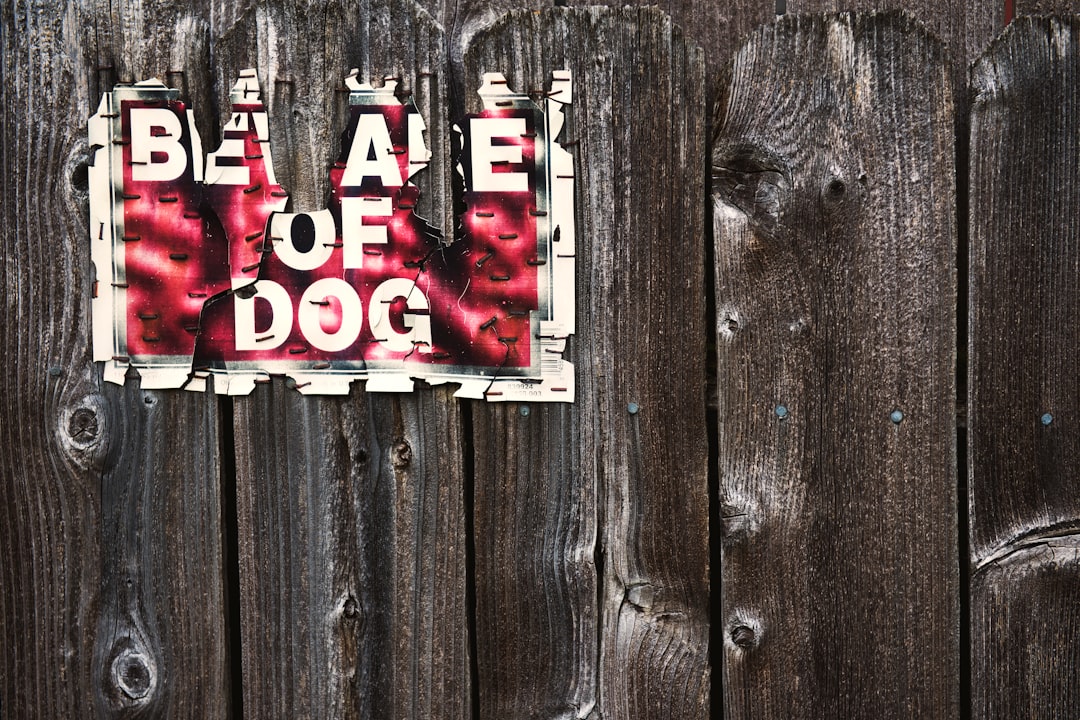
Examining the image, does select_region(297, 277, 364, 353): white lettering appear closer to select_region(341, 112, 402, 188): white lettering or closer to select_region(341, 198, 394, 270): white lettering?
select_region(341, 198, 394, 270): white lettering

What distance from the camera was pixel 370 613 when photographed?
1260mm

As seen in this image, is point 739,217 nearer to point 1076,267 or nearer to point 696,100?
point 696,100

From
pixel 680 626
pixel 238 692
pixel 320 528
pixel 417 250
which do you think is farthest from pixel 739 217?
pixel 238 692

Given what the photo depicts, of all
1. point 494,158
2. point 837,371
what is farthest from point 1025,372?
point 494,158

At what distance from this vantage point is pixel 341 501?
125cm

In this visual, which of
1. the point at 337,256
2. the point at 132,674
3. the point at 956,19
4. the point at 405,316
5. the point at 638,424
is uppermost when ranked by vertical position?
the point at 956,19

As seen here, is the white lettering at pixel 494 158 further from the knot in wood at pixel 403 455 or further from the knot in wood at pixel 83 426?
the knot in wood at pixel 83 426

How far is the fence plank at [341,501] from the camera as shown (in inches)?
47.9

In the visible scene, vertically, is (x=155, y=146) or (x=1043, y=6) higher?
(x=1043, y=6)

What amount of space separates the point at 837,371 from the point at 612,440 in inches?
15.3

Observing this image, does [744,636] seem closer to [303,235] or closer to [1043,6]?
[303,235]

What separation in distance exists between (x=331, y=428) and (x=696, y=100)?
0.81m

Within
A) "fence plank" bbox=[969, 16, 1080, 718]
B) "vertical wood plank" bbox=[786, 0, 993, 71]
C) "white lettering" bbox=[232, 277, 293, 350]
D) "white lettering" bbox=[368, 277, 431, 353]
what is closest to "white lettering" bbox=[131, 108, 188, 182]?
"white lettering" bbox=[232, 277, 293, 350]

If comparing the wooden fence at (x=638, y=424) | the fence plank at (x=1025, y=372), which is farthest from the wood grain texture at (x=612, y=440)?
the fence plank at (x=1025, y=372)
